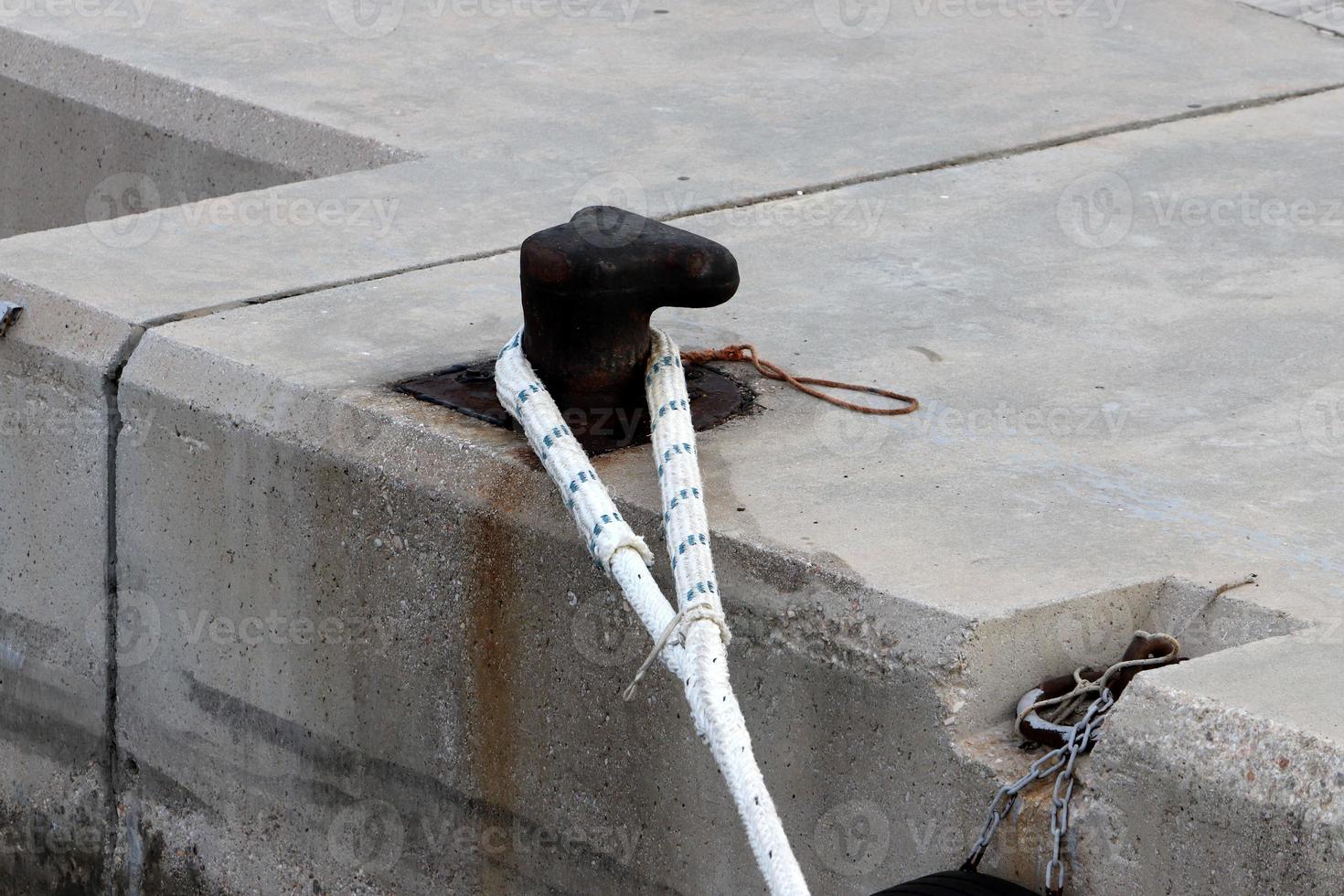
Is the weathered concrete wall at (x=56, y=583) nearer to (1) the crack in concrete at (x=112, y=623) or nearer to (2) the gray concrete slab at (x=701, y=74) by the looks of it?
(1) the crack in concrete at (x=112, y=623)

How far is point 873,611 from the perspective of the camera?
2.32 metres

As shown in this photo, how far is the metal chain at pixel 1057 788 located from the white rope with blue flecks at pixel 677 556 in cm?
24

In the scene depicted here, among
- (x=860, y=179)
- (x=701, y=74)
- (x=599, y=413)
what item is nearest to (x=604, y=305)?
(x=599, y=413)

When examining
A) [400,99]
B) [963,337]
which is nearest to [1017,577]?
[963,337]

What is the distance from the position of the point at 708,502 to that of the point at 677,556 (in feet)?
0.70

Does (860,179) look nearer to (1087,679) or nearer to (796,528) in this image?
(796,528)

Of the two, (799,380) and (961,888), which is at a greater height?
(799,380)

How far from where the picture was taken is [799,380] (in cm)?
301

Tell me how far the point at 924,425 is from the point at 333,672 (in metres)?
0.92

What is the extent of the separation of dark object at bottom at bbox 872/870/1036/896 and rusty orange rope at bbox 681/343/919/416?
2.86 feet

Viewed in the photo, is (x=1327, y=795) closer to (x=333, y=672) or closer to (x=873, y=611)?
(x=873, y=611)

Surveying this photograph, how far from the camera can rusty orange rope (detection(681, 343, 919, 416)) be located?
292 cm

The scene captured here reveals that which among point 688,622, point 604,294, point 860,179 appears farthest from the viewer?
point 860,179

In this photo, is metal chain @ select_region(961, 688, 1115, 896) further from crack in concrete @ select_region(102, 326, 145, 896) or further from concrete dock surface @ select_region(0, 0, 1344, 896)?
crack in concrete @ select_region(102, 326, 145, 896)
